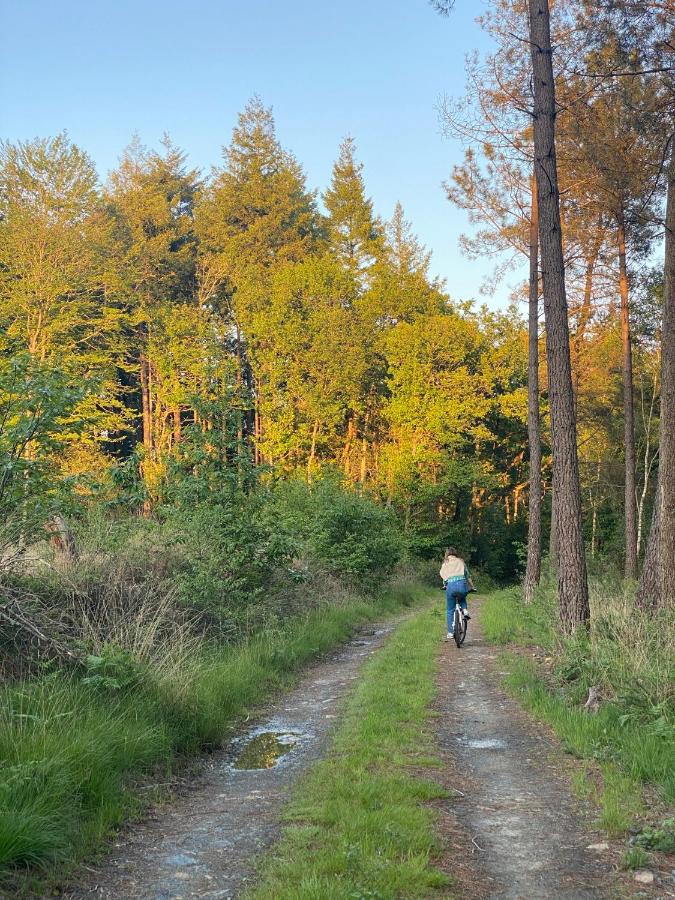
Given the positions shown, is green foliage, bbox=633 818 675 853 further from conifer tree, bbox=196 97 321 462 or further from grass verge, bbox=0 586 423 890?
conifer tree, bbox=196 97 321 462

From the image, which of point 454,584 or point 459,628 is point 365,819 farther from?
point 454,584

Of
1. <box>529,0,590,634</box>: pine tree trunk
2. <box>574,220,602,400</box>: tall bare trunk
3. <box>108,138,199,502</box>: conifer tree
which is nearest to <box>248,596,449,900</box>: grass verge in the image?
<box>529,0,590,634</box>: pine tree trunk

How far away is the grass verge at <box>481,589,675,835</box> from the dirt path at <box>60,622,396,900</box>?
232cm

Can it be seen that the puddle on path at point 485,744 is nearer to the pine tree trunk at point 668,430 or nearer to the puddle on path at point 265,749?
the puddle on path at point 265,749

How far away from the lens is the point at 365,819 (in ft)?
15.2

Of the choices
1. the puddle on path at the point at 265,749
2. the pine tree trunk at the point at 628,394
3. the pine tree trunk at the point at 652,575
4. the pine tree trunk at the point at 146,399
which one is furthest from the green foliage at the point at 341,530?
the pine tree trunk at the point at 146,399

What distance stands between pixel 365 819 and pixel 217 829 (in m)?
1.03

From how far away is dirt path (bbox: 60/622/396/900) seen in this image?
400 centimetres

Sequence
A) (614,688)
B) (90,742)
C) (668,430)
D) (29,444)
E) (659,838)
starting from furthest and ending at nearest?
1. (668,430)
2. (29,444)
3. (614,688)
4. (90,742)
5. (659,838)

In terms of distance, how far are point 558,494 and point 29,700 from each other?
23.7 feet

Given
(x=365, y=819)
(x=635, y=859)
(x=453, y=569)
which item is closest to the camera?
(x=635, y=859)

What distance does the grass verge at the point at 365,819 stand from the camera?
3.84 meters

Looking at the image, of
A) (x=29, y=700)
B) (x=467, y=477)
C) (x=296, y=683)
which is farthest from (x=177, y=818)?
(x=467, y=477)

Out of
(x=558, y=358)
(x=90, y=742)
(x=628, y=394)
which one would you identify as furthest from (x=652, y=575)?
(x=628, y=394)
